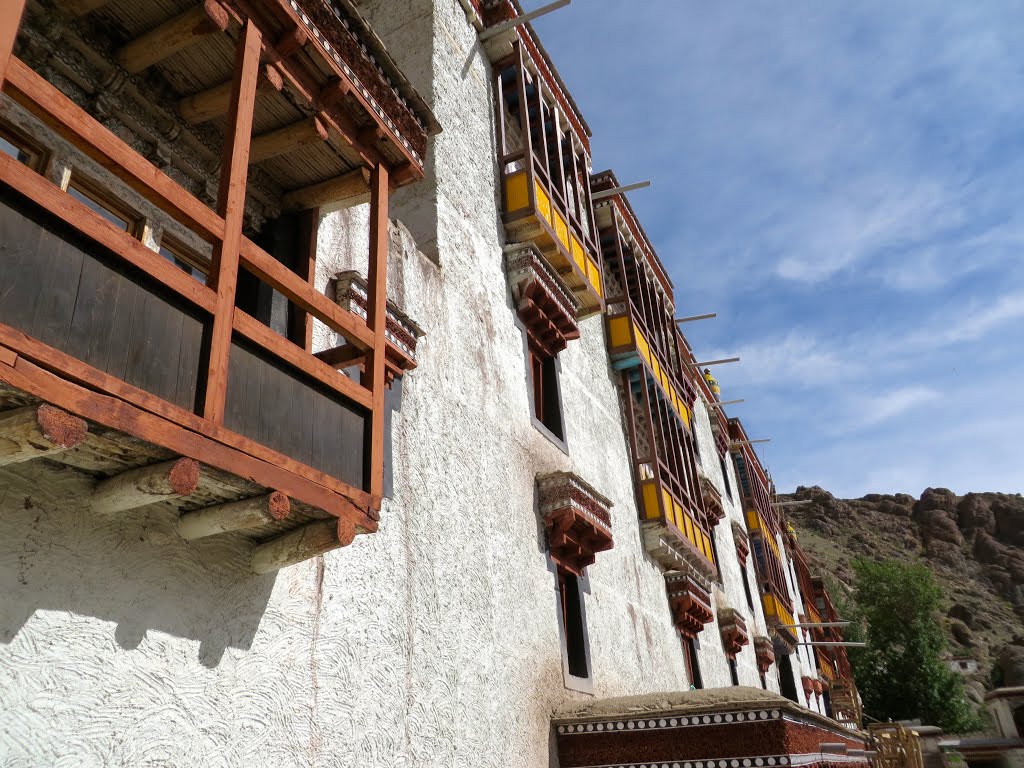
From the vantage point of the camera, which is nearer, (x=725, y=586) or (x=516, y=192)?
(x=516, y=192)

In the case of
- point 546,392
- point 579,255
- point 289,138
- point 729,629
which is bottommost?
point 729,629

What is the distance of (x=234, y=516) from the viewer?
11.0 ft

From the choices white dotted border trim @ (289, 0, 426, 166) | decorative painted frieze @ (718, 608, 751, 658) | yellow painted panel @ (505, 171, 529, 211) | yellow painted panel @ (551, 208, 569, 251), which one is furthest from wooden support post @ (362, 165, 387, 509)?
decorative painted frieze @ (718, 608, 751, 658)

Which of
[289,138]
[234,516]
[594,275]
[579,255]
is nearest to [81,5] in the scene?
[289,138]

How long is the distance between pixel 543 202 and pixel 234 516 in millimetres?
6317

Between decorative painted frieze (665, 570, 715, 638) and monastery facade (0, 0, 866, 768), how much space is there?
170cm

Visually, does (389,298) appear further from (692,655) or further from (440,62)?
(692,655)

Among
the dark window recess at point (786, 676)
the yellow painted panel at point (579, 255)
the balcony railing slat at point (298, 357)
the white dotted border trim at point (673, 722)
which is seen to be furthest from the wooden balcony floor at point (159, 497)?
the dark window recess at point (786, 676)

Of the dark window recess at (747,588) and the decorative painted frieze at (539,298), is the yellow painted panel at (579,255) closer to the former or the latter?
the decorative painted frieze at (539,298)

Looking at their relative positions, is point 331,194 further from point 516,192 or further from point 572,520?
point 516,192

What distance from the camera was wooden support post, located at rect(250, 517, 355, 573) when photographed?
3.65 metres

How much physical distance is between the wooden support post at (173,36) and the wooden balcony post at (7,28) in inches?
43.7

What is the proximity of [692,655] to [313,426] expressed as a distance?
9.17 metres

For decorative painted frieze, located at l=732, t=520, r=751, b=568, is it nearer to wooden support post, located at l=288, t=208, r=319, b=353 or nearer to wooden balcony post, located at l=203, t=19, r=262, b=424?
wooden support post, located at l=288, t=208, r=319, b=353
